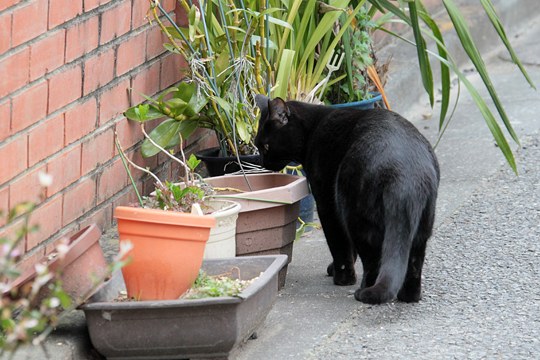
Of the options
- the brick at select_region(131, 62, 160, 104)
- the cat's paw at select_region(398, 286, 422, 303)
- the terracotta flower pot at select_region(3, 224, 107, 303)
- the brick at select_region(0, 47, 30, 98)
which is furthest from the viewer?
the brick at select_region(131, 62, 160, 104)

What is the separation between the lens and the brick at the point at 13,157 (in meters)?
2.94

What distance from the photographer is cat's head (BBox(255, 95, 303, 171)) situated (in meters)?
3.71

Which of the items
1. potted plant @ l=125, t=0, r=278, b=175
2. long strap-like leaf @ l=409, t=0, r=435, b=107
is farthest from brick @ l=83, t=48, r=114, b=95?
long strap-like leaf @ l=409, t=0, r=435, b=107

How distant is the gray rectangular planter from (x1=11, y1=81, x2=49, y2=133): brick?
0.62 metres

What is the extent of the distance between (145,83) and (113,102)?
26 centimetres

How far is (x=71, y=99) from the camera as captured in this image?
11.1ft

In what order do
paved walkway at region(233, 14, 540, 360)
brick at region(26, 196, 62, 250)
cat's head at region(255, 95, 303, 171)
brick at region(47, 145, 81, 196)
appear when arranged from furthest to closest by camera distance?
Answer: cat's head at region(255, 95, 303, 171) < brick at region(47, 145, 81, 196) < brick at region(26, 196, 62, 250) < paved walkway at region(233, 14, 540, 360)

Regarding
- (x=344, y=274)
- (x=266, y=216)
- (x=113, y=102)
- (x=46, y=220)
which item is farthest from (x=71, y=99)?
(x=344, y=274)

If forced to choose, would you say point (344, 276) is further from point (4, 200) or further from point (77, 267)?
point (4, 200)

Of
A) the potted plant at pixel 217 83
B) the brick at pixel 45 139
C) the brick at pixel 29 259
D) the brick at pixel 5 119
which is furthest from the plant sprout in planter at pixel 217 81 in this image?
the brick at pixel 5 119

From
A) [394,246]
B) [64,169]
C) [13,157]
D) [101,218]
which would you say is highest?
[13,157]

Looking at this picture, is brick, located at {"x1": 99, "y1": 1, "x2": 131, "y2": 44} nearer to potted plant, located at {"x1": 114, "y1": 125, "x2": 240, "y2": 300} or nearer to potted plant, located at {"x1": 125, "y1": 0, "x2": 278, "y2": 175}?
potted plant, located at {"x1": 125, "y1": 0, "x2": 278, "y2": 175}

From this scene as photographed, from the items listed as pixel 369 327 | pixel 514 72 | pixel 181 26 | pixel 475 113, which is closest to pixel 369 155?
pixel 369 327

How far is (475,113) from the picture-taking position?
5.87 meters
